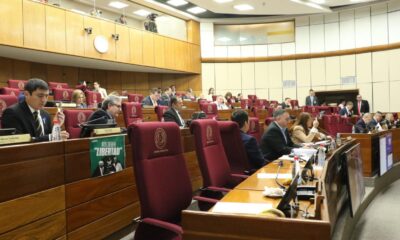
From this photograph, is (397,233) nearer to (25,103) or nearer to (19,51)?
(25,103)

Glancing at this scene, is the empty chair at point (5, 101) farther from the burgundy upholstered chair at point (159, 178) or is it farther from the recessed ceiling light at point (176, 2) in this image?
the recessed ceiling light at point (176, 2)

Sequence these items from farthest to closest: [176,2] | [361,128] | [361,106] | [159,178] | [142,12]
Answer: [142,12] → [361,106] → [176,2] → [361,128] → [159,178]

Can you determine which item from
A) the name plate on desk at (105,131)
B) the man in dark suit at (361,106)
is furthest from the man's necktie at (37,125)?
the man in dark suit at (361,106)

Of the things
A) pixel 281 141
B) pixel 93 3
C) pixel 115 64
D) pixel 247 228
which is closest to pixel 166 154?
pixel 247 228

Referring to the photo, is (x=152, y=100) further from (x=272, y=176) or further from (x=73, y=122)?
(x=272, y=176)

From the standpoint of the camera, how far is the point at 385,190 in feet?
17.0

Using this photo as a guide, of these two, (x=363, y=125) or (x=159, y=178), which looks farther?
(x=363, y=125)

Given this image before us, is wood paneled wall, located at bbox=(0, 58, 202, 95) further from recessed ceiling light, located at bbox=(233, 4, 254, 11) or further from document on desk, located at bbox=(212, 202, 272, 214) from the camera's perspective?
document on desk, located at bbox=(212, 202, 272, 214)

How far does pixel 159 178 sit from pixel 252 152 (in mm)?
1428

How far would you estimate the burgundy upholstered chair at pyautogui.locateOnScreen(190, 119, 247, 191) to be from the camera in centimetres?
224

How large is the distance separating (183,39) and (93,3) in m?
3.40

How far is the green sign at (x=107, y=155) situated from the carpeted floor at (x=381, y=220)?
7.82 feet

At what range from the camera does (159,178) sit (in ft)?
5.82

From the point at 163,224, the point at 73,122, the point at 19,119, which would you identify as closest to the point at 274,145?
the point at 73,122
